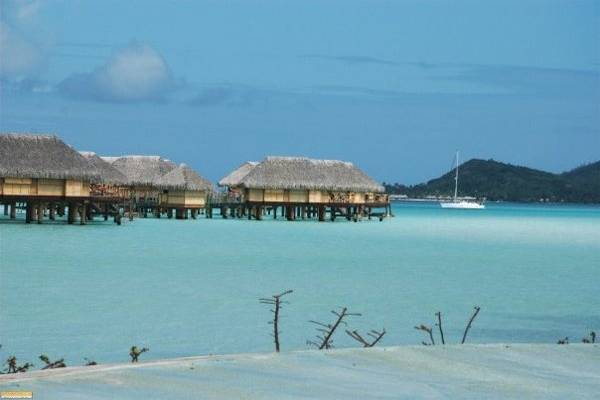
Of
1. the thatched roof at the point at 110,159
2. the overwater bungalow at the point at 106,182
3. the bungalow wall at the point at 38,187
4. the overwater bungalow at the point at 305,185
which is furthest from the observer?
the thatched roof at the point at 110,159

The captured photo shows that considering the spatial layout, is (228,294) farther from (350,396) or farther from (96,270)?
(350,396)

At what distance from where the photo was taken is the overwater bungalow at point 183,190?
5162 centimetres

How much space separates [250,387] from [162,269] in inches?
716

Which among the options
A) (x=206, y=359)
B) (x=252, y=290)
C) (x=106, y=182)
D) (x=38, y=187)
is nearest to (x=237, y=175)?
(x=106, y=182)

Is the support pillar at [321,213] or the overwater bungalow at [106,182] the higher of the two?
the overwater bungalow at [106,182]

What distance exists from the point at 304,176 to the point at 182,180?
6065 millimetres

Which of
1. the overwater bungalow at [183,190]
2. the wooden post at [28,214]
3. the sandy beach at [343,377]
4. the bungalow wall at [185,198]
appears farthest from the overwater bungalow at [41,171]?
the sandy beach at [343,377]

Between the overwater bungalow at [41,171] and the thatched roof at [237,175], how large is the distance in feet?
68.2

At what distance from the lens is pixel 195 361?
5.93 m

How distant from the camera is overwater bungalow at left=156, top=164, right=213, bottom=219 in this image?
51.6m

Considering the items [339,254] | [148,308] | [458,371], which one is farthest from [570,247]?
[458,371]

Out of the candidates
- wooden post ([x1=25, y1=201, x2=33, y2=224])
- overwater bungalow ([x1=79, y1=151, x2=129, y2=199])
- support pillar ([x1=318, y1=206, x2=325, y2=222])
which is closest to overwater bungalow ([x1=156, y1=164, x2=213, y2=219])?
overwater bungalow ([x1=79, y1=151, x2=129, y2=199])

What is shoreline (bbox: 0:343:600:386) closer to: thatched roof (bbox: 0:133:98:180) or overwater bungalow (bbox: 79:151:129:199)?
thatched roof (bbox: 0:133:98:180)

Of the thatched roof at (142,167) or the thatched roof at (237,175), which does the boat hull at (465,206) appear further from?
the thatched roof at (142,167)
